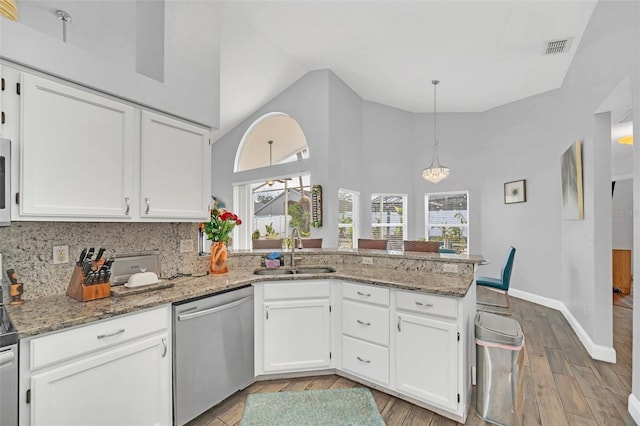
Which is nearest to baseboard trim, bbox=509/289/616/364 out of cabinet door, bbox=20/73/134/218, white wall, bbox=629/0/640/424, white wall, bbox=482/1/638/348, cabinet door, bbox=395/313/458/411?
white wall, bbox=482/1/638/348

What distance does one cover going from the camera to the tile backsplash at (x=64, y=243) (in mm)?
1654

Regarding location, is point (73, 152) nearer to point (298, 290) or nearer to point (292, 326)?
point (298, 290)

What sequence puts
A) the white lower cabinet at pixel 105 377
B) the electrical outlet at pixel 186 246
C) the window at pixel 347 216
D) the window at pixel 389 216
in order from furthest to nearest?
the window at pixel 389 216 → the window at pixel 347 216 → the electrical outlet at pixel 186 246 → the white lower cabinet at pixel 105 377

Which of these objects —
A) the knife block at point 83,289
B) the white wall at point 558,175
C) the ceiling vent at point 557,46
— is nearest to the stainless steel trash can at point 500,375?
the white wall at point 558,175

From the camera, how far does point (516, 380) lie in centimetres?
185

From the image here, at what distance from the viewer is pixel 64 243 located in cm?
183

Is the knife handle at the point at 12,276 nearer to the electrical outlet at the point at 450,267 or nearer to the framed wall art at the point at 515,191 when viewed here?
the electrical outlet at the point at 450,267

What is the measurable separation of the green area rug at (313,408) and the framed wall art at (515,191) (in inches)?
176

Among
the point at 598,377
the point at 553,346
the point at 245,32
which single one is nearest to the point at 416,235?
the point at 553,346

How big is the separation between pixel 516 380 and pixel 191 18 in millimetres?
3592

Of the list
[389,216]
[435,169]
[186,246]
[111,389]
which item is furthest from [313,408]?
[389,216]

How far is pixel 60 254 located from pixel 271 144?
460 centimetres

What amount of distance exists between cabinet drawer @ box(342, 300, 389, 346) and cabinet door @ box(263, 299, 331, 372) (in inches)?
6.5

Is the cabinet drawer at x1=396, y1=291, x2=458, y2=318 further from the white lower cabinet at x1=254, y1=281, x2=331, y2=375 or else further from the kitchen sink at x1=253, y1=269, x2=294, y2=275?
the kitchen sink at x1=253, y1=269, x2=294, y2=275
